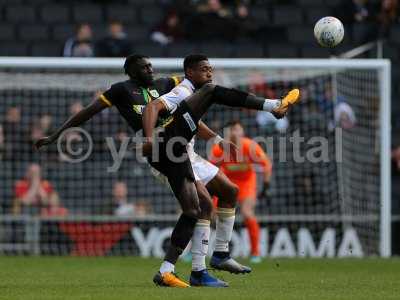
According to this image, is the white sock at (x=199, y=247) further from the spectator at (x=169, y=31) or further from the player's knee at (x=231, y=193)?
the spectator at (x=169, y=31)

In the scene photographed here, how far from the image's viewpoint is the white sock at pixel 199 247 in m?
9.62

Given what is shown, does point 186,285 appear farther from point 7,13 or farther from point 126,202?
point 7,13

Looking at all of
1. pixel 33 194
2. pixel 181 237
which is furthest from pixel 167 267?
pixel 33 194

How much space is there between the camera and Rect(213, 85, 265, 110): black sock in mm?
9266

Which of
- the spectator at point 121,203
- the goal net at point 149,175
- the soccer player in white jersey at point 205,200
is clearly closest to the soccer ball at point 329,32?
the soccer player in white jersey at point 205,200

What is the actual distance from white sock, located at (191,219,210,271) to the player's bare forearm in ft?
3.11

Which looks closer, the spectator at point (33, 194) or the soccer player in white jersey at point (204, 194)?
the soccer player in white jersey at point (204, 194)

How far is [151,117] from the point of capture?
9562mm

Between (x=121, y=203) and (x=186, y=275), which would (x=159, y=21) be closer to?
(x=121, y=203)

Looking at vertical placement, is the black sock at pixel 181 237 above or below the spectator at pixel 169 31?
below

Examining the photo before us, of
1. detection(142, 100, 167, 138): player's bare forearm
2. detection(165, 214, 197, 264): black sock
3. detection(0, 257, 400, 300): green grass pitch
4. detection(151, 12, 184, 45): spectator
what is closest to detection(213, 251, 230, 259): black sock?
detection(0, 257, 400, 300): green grass pitch

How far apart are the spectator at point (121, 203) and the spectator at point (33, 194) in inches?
37.4

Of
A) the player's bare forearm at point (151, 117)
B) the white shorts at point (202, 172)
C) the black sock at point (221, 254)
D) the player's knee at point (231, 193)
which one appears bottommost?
the black sock at point (221, 254)

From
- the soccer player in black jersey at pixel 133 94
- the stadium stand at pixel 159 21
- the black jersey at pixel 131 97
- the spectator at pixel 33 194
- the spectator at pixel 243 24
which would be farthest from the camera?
the spectator at pixel 243 24
